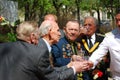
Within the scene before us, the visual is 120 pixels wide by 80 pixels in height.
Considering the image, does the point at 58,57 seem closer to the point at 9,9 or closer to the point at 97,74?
the point at 97,74

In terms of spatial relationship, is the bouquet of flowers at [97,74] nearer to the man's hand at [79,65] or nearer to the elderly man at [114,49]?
the elderly man at [114,49]

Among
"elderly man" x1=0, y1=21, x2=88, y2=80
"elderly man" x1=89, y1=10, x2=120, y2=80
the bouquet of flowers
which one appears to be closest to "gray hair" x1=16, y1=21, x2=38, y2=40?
"elderly man" x1=0, y1=21, x2=88, y2=80

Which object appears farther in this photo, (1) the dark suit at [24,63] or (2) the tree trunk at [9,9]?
(2) the tree trunk at [9,9]

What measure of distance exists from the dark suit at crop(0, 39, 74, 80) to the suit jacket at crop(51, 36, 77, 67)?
1657mm

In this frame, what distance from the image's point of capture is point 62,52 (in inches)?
245

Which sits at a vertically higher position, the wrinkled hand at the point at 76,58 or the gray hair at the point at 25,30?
the gray hair at the point at 25,30

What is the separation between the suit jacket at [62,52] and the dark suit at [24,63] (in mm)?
1657

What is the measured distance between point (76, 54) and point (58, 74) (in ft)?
5.06

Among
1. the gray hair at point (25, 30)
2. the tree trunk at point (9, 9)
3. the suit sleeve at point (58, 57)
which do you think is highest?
the gray hair at point (25, 30)

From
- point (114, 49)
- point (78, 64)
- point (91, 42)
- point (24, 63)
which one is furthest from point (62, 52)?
point (24, 63)

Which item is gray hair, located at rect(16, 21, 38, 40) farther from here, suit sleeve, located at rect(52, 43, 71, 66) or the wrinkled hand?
suit sleeve, located at rect(52, 43, 71, 66)

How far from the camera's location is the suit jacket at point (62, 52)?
20.2ft

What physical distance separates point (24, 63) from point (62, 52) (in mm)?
1941

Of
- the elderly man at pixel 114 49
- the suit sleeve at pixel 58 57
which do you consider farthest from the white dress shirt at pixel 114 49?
the suit sleeve at pixel 58 57
